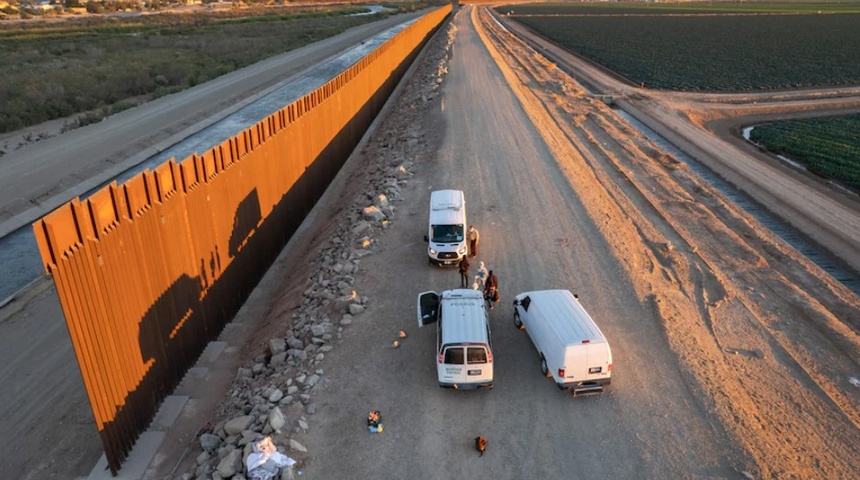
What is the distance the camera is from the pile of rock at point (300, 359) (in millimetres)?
11516

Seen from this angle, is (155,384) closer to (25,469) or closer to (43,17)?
(25,469)

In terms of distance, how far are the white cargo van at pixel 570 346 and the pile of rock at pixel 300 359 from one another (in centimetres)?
513

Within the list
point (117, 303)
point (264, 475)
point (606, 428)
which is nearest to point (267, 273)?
point (117, 303)

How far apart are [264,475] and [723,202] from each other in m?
23.6

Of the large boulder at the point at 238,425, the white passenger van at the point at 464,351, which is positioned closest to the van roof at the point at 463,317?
the white passenger van at the point at 464,351

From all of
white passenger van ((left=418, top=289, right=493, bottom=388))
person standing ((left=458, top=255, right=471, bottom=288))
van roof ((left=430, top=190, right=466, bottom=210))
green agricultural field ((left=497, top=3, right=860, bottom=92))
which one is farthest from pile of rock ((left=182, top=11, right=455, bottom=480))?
green agricultural field ((left=497, top=3, right=860, bottom=92))

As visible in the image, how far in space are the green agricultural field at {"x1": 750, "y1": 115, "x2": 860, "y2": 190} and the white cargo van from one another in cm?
2565

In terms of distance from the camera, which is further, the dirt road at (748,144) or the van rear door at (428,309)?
the dirt road at (748,144)

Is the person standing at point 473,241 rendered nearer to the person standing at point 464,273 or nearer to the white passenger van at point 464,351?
the person standing at point 464,273

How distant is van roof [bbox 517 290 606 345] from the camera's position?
1237 cm

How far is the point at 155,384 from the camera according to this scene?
43.8 ft

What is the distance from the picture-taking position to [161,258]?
44.6ft

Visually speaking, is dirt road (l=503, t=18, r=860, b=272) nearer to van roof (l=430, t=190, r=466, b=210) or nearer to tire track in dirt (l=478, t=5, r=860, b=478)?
tire track in dirt (l=478, t=5, r=860, b=478)

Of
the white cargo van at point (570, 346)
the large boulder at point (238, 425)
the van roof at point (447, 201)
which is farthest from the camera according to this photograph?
the van roof at point (447, 201)
